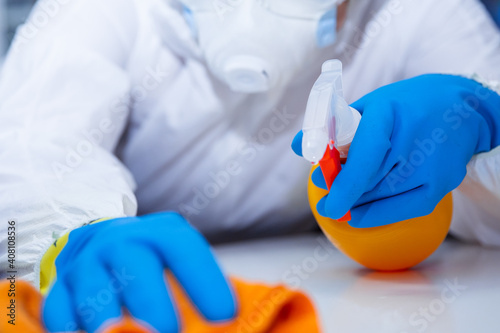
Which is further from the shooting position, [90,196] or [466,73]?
[466,73]

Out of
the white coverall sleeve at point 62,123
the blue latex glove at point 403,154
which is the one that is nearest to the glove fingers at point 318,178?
the blue latex glove at point 403,154

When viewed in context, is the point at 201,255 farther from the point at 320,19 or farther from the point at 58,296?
the point at 320,19

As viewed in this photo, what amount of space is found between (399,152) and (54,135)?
485 millimetres

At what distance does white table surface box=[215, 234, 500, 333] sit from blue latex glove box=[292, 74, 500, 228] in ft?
0.30

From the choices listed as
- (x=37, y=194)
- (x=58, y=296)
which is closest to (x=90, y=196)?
(x=37, y=194)

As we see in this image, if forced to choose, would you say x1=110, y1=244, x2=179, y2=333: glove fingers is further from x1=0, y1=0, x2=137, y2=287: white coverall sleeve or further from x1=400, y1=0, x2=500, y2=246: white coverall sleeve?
x1=400, y1=0, x2=500, y2=246: white coverall sleeve

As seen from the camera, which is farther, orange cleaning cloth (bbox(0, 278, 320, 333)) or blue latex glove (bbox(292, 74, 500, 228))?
blue latex glove (bbox(292, 74, 500, 228))

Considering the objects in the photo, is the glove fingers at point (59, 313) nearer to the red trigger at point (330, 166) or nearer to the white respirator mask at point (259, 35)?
the red trigger at point (330, 166)

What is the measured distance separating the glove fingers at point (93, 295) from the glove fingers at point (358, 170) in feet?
0.83

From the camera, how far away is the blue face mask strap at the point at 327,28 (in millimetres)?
849

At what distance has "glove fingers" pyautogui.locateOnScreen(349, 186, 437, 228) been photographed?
617 millimetres

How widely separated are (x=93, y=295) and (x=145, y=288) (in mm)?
44

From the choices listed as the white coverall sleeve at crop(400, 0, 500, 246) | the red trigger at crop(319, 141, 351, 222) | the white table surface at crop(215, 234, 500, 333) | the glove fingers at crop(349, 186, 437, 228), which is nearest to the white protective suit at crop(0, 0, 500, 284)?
the white coverall sleeve at crop(400, 0, 500, 246)

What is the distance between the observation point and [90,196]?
677 mm
